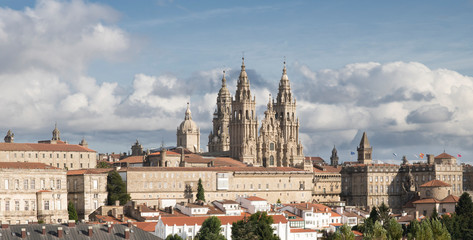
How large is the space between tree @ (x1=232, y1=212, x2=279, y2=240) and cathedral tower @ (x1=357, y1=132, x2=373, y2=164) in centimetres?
9222

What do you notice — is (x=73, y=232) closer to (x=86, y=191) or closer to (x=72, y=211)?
(x=72, y=211)

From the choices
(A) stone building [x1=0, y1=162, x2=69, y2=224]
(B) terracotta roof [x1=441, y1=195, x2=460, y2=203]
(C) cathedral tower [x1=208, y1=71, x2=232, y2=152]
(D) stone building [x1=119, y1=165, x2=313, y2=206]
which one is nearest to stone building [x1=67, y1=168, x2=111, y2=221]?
(A) stone building [x1=0, y1=162, x2=69, y2=224]

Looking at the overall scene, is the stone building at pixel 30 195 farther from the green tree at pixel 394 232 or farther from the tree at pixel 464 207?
the tree at pixel 464 207

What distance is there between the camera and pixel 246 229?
3647 inches

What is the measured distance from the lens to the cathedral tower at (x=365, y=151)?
7338 inches

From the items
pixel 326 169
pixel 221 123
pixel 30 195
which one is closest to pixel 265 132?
pixel 326 169

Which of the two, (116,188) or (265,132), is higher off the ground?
(265,132)

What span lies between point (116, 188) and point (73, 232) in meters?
40.5

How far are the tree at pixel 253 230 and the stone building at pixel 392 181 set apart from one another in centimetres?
6272

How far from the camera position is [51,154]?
136000 millimetres

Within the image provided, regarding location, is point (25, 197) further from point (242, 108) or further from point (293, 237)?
point (242, 108)

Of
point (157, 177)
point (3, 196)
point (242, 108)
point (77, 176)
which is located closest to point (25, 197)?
point (3, 196)

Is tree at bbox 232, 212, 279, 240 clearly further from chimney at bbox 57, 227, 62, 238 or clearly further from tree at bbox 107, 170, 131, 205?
tree at bbox 107, 170, 131, 205

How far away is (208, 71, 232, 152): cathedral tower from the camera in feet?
591
